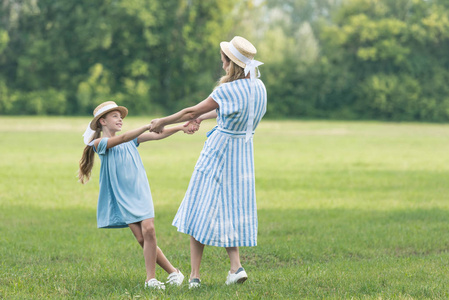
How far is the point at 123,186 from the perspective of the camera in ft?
19.5

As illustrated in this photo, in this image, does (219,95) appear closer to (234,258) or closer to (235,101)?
(235,101)

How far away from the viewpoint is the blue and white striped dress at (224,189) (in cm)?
581

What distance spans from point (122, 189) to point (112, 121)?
2.07 ft

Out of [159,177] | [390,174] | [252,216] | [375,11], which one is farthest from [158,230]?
[375,11]

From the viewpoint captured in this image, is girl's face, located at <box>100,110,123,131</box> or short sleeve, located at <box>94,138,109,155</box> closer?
short sleeve, located at <box>94,138,109,155</box>

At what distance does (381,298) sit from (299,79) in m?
60.4

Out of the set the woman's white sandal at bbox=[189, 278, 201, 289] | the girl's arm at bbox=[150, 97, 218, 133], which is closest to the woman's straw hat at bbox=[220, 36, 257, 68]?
the girl's arm at bbox=[150, 97, 218, 133]

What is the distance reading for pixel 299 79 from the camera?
64938 millimetres

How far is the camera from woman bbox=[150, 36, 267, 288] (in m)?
5.69

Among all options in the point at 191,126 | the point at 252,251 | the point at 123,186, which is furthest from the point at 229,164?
the point at 252,251

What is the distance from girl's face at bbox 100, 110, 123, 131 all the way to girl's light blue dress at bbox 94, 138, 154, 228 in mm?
192

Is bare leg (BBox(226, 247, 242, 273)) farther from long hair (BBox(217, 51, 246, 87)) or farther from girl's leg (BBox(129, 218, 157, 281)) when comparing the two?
long hair (BBox(217, 51, 246, 87))

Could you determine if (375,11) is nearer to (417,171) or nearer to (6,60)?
(6,60)

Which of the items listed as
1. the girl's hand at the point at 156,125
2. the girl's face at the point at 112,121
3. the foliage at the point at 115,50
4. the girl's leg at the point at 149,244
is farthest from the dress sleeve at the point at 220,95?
the foliage at the point at 115,50
